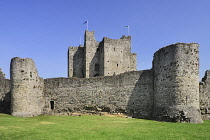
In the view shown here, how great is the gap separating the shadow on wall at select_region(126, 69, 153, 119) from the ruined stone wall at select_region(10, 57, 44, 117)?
10349mm

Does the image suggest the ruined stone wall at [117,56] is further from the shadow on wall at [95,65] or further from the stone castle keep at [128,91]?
the stone castle keep at [128,91]

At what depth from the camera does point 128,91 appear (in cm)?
2211

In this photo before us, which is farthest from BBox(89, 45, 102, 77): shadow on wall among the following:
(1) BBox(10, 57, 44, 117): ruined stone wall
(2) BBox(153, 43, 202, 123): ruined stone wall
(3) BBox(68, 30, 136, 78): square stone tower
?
(2) BBox(153, 43, 202, 123): ruined stone wall

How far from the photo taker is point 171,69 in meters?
18.8

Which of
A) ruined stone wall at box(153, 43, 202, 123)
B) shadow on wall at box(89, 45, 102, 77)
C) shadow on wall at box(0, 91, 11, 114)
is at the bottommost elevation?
shadow on wall at box(0, 91, 11, 114)

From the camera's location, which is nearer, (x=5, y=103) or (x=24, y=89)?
(x=24, y=89)

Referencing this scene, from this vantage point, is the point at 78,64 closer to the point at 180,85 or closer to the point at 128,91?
the point at 128,91

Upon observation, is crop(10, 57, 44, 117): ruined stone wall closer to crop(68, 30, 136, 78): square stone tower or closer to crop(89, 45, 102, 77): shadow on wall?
crop(68, 30, 136, 78): square stone tower

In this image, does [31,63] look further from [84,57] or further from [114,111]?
[84,57]

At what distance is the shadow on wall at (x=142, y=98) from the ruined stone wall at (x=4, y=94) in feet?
49.9

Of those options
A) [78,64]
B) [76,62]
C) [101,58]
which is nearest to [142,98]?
[101,58]

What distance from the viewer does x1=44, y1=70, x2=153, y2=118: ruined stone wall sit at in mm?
21516

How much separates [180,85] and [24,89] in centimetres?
1599

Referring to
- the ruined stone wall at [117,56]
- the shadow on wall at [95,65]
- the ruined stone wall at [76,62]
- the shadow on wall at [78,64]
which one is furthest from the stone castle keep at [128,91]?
the shadow on wall at [78,64]
